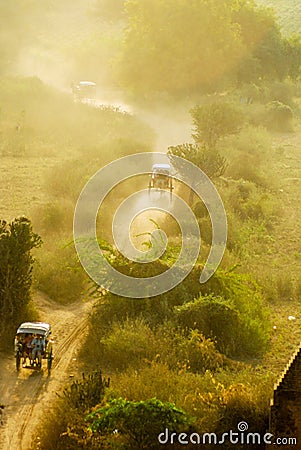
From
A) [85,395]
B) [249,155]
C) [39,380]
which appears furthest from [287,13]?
[85,395]

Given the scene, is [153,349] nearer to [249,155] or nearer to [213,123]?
[249,155]

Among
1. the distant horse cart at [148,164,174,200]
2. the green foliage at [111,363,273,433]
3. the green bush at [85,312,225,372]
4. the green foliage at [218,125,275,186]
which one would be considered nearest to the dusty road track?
the green bush at [85,312,225,372]

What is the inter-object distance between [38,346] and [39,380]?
22.0 inches

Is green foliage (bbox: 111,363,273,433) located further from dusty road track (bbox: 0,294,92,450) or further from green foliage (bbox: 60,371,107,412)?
dusty road track (bbox: 0,294,92,450)

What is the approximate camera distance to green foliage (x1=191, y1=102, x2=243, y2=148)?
30953 mm

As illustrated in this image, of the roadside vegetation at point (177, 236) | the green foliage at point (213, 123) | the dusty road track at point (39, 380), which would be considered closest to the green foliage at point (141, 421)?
the roadside vegetation at point (177, 236)

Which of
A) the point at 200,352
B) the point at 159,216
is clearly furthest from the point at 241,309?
the point at 159,216

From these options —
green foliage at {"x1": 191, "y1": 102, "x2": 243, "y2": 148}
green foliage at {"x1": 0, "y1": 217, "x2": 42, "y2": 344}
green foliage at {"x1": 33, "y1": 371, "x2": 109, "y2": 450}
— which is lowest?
green foliage at {"x1": 33, "y1": 371, "x2": 109, "y2": 450}

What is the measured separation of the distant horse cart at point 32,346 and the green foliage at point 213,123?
1892 centimetres

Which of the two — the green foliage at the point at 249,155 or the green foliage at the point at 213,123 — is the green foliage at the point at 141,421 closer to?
the green foliage at the point at 249,155

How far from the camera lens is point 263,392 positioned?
408 inches

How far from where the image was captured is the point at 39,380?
493 inches

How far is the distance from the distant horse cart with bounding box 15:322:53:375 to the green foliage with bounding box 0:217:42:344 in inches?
42.9

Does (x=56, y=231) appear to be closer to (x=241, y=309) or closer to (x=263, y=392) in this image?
(x=241, y=309)
